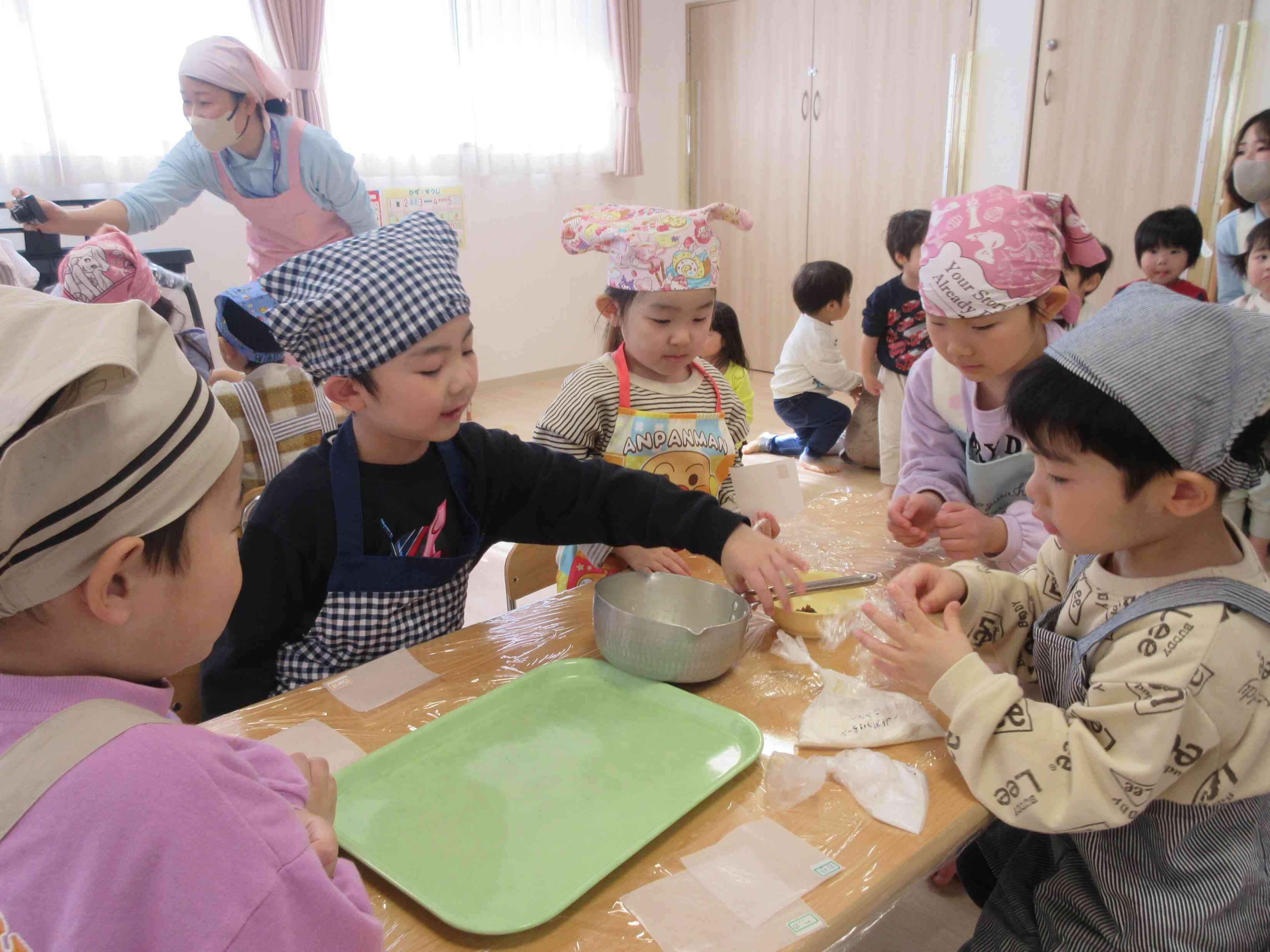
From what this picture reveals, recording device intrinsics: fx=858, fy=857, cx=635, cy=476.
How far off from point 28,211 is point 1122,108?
15.5ft

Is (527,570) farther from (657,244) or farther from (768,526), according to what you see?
(657,244)

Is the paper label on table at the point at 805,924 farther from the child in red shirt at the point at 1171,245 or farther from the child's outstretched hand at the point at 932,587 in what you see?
the child in red shirt at the point at 1171,245

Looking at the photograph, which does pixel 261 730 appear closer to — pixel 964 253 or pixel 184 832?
pixel 184 832

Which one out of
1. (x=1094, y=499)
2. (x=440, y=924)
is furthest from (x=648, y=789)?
(x=1094, y=499)

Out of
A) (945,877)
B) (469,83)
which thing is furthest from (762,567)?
(469,83)

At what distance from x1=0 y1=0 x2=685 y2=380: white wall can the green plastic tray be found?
14.9 feet

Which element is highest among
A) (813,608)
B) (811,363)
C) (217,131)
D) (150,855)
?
(217,131)

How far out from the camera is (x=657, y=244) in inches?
62.1

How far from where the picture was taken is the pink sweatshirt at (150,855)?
47 cm

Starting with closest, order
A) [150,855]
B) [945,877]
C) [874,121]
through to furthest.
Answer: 1. [150,855]
2. [945,877]
3. [874,121]

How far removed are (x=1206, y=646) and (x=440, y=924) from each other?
0.71m

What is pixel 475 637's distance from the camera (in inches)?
44.4

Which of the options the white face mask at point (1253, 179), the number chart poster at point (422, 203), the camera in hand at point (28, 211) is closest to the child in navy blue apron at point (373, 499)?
the camera in hand at point (28, 211)

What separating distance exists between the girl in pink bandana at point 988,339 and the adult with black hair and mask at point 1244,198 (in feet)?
7.28
